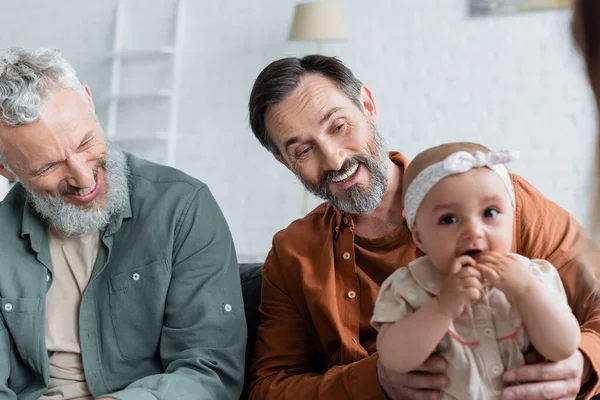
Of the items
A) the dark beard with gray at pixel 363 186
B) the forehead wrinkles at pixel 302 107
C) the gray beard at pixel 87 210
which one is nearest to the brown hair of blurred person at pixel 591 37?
the dark beard with gray at pixel 363 186

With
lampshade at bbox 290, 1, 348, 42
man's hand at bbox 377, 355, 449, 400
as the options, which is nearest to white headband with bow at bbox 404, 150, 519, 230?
man's hand at bbox 377, 355, 449, 400

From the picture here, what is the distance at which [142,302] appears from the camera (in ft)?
6.75

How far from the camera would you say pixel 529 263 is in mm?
1504

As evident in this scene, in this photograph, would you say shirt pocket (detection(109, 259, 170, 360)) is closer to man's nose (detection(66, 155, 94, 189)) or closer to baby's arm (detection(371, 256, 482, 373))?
man's nose (detection(66, 155, 94, 189))

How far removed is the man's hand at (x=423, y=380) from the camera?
1457 millimetres

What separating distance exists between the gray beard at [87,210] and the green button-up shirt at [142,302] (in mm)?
44

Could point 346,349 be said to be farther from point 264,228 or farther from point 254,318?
point 264,228

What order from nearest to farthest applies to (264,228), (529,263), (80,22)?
(529,263) → (264,228) → (80,22)

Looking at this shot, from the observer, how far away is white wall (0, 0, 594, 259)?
4.70 metres

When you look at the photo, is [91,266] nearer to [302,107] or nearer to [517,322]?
[302,107]

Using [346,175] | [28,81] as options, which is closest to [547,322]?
[346,175]

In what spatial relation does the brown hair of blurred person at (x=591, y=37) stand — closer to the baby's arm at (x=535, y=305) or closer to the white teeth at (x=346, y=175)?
the baby's arm at (x=535, y=305)

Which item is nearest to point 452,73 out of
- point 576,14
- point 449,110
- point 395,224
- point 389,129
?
point 449,110

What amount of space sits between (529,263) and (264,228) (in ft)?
13.5
